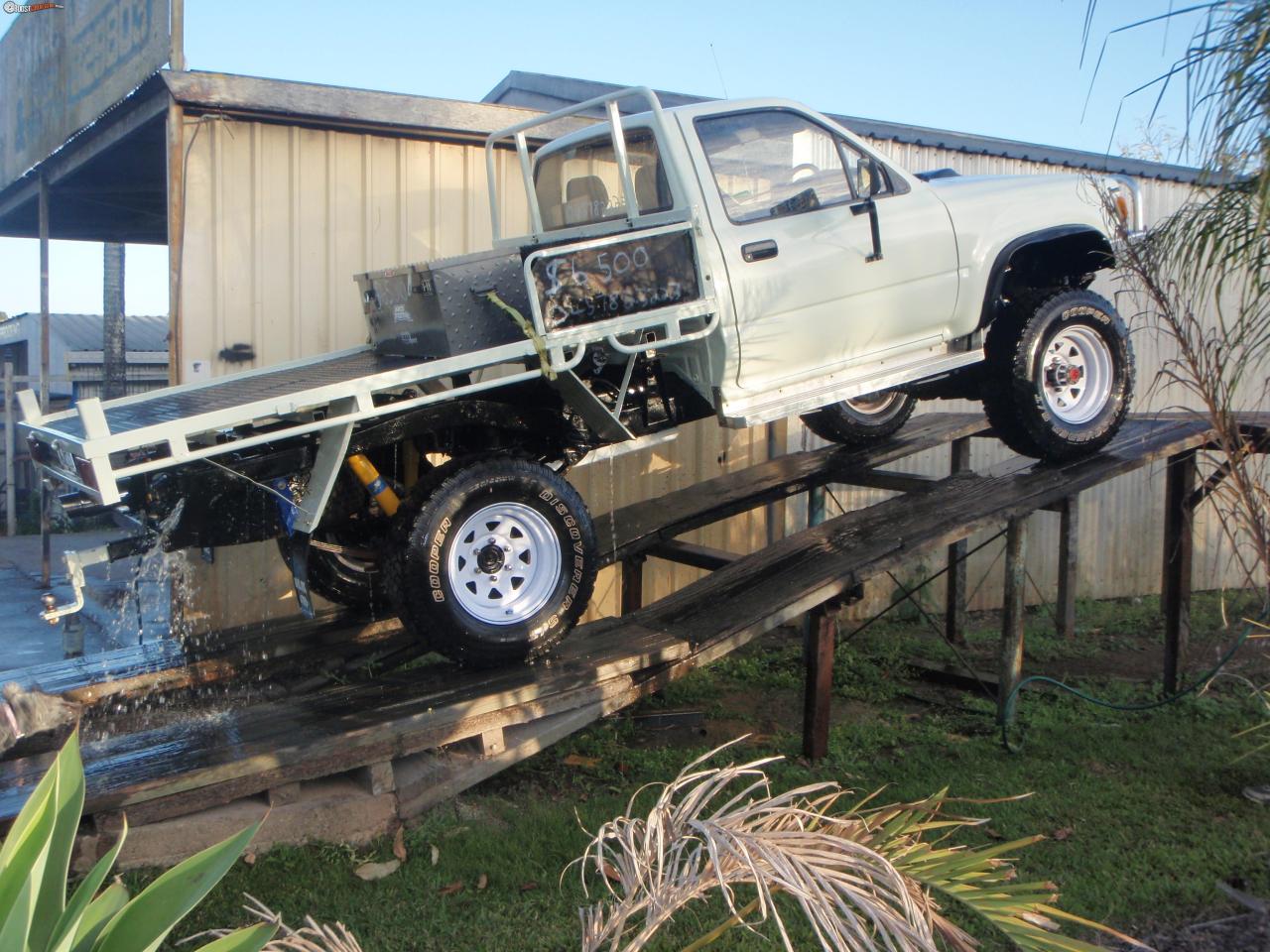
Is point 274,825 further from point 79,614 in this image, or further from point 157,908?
point 79,614

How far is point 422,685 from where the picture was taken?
15.8 ft

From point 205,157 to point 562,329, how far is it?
2923 millimetres

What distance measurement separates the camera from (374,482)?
4.95 metres

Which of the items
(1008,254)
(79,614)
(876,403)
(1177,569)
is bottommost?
(79,614)

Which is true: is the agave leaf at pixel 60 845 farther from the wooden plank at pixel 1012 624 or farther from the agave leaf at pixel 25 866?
the wooden plank at pixel 1012 624

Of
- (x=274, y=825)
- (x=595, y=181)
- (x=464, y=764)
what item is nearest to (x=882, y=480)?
(x=595, y=181)

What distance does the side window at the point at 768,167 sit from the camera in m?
5.40

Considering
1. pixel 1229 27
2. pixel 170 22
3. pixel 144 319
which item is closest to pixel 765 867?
pixel 1229 27

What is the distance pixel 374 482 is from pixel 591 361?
1.18 metres

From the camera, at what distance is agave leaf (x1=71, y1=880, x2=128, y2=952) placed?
1.91 m

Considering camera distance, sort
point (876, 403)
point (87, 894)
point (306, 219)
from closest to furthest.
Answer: point (87, 894)
point (306, 219)
point (876, 403)

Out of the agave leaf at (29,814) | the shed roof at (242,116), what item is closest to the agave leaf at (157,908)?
the agave leaf at (29,814)

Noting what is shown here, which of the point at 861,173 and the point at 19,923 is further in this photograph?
the point at 861,173

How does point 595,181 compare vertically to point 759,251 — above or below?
above
